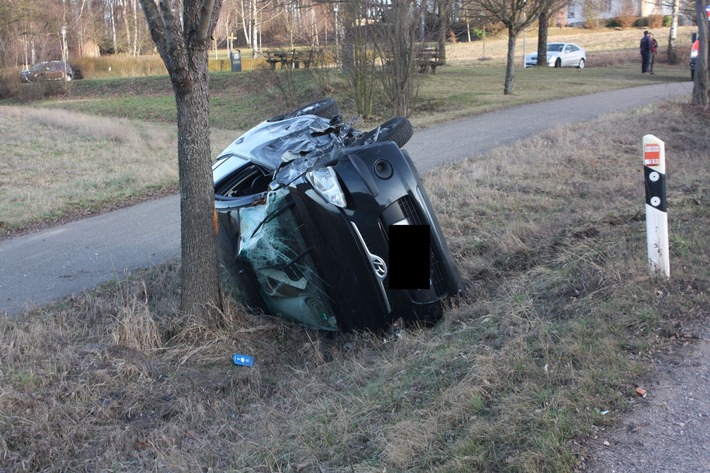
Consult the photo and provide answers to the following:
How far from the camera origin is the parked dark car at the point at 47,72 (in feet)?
138

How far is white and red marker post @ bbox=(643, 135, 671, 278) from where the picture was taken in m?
4.94

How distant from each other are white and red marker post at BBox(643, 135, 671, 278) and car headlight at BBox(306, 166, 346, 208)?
2132 millimetres

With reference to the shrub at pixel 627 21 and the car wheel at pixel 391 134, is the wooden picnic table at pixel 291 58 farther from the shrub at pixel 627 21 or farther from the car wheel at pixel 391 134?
the shrub at pixel 627 21

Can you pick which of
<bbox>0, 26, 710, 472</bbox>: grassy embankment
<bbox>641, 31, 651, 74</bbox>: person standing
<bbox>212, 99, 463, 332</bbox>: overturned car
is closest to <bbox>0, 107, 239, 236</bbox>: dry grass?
<bbox>0, 26, 710, 472</bbox>: grassy embankment

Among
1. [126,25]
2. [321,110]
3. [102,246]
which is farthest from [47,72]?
[321,110]

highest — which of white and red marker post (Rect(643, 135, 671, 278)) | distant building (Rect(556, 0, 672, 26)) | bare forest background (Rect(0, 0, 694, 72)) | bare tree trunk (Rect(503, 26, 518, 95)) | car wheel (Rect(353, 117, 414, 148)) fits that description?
distant building (Rect(556, 0, 672, 26))

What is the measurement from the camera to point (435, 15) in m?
18.2

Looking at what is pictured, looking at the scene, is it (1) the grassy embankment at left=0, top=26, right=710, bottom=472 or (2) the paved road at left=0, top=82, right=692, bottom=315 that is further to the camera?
(2) the paved road at left=0, top=82, right=692, bottom=315

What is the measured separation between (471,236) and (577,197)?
200 cm

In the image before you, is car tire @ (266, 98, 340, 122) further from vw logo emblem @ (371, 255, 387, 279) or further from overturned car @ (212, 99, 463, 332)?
vw logo emblem @ (371, 255, 387, 279)

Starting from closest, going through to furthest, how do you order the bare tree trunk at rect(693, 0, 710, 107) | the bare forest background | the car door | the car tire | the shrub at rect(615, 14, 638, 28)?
the car tire
the bare tree trunk at rect(693, 0, 710, 107)
the bare forest background
the car door
the shrub at rect(615, 14, 638, 28)

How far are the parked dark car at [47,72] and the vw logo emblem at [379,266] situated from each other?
139 ft

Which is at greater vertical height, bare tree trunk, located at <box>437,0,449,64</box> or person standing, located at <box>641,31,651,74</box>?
bare tree trunk, located at <box>437,0,449,64</box>

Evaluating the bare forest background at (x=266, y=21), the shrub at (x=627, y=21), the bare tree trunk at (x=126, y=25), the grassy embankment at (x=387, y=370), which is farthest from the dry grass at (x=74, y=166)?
the shrub at (x=627, y=21)
